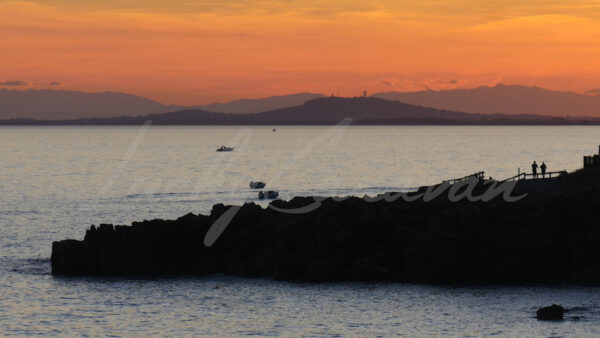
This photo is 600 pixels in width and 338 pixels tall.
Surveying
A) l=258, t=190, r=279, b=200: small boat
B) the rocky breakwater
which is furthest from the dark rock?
l=258, t=190, r=279, b=200: small boat

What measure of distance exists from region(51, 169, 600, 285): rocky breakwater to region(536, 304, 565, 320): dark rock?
6856 mm

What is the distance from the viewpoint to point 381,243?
173ft

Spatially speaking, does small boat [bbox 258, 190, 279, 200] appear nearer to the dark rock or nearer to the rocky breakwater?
the rocky breakwater

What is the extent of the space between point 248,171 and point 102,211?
71.6 m

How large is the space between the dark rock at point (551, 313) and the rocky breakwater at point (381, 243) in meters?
6.86

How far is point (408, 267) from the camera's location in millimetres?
49219

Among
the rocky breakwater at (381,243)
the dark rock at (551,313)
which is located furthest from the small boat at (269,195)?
the dark rock at (551,313)

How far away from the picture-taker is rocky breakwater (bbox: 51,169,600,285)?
4881cm

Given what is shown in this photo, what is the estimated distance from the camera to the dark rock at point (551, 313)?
40.8 m

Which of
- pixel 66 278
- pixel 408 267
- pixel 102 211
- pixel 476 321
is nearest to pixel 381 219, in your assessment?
pixel 408 267

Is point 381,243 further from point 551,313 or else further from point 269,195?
point 269,195

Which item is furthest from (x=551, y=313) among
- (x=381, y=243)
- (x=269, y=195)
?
(x=269, y=195)

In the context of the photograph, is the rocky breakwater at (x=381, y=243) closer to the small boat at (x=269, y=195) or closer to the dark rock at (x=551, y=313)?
the dark rock at (x=551, y=313)

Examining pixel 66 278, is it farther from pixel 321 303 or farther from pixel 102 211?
pixel 102 211
